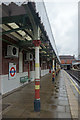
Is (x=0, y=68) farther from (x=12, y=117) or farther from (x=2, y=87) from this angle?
(x=12, y=117)

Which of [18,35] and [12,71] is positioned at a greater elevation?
[18,35]

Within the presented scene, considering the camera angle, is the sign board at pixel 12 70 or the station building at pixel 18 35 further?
the sign board at pixel 12 70

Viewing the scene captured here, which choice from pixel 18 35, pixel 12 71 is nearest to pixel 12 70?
pixel 12 71

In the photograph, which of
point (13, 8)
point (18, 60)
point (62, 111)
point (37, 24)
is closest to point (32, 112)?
point (62, 111)

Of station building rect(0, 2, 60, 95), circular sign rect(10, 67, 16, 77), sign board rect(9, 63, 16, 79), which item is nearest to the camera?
station building rect(0, 2, 60, 95)

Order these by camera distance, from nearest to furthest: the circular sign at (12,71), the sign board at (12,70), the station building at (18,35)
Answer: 1. the station building at (18,35)
2. the sign board at (12,70)
3. the circular sign at (12,71)

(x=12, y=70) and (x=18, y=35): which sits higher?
(x=18, y=35)

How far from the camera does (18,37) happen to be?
9.74 metres

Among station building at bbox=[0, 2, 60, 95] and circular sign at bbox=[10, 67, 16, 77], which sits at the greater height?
station building at bbox=[0, 2, 60, 95]

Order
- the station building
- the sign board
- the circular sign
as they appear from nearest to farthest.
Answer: the station building, the sign board, the circular sign

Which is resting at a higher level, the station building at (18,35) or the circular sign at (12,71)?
the station building at (18,35)

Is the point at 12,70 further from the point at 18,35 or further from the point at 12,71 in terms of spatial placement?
the point at 18,35

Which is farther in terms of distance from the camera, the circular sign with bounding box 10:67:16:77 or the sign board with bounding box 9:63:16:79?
the circular sign with bounding box 10:67:16:77

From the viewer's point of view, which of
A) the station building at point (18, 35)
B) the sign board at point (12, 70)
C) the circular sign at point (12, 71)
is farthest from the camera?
the circular sign at point (12, 71)
